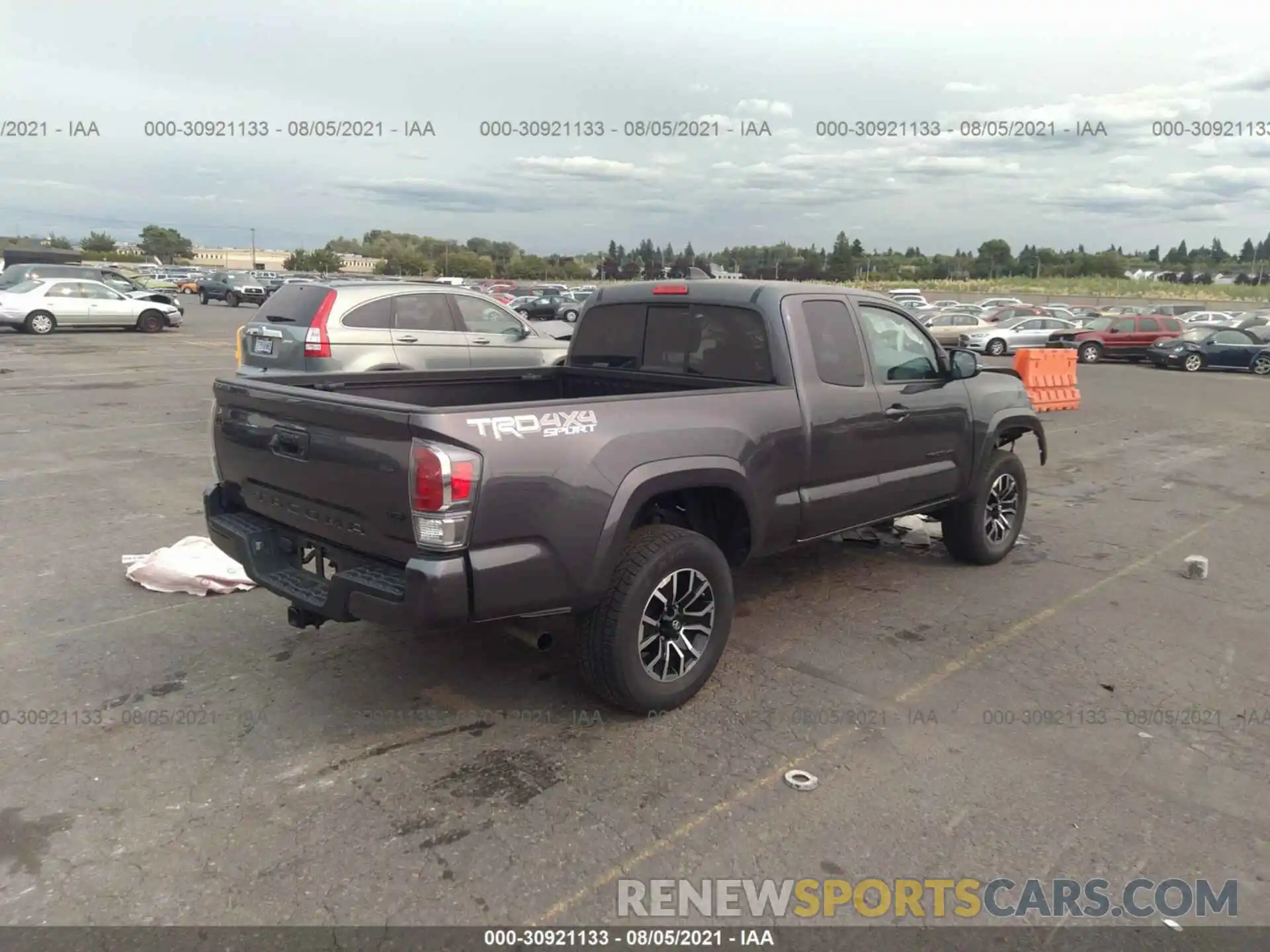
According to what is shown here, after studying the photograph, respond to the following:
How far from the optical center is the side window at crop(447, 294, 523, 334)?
10.9 meters

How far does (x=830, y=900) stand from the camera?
2928 millimetres

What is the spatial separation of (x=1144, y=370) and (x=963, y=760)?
2677 centimetres

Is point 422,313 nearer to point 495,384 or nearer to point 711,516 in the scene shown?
point 495,384

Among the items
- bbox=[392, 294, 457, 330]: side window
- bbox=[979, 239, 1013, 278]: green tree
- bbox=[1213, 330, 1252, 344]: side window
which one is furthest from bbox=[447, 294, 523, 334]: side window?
bbox=[979, 239, 1013, 278]: green tree

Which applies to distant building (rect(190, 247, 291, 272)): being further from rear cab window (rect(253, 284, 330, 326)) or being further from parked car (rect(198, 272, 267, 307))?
rear cab window (rect(253, 284, 330, 326))

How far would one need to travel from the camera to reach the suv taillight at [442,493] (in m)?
3.29

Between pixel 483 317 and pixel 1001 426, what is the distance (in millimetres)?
6809

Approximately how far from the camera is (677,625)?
413cm

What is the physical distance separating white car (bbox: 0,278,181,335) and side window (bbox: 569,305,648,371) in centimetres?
2476

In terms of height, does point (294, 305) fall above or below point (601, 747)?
above

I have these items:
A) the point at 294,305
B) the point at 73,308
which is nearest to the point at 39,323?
the point at 73,308

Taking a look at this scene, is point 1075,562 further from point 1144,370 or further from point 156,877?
point 1144,370

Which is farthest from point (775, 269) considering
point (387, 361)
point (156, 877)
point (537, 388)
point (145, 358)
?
point (145, 358)

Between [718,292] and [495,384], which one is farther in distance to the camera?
[495,384]
